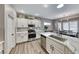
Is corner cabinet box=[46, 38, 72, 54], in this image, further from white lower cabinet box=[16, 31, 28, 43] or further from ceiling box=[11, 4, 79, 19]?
white lower cabinet box=[16, 31, 28, 43]

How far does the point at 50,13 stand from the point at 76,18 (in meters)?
0.52

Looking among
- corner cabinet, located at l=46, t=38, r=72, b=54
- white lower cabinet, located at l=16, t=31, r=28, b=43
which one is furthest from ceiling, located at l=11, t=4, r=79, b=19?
white lower cabinet, located at l=16, t=31, r=28, b=43

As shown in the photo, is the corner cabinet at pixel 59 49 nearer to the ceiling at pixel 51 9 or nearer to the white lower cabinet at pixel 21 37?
the ceiling at pixel 51 9

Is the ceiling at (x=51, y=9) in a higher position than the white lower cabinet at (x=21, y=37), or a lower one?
higher

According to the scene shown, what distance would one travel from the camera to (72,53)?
3.27ft

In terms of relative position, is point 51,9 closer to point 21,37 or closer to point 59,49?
point 59,49

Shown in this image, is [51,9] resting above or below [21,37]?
above

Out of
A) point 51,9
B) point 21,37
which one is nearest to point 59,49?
point 51,9

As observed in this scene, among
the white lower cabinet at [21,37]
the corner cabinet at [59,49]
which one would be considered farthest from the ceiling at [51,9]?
the white lower cabinet at [21,37]

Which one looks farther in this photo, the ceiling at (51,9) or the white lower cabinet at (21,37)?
the white lower cabinet at (21,37)

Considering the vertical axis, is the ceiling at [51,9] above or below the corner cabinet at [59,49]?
above
